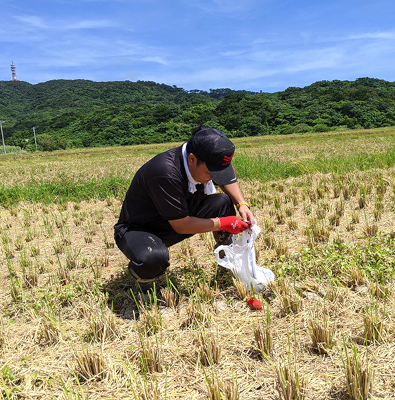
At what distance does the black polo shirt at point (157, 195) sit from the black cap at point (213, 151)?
228 millimetres

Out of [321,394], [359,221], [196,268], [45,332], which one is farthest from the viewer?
[359,221]

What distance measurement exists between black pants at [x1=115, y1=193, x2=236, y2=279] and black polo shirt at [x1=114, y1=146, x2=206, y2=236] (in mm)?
54

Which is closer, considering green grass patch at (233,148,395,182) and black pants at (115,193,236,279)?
black pants at (115,193,236,279)

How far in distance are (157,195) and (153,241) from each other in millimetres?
468

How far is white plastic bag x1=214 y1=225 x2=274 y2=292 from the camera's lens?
275 cm

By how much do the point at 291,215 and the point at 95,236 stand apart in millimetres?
2905

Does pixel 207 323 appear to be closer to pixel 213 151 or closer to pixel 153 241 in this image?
pixel 153 241

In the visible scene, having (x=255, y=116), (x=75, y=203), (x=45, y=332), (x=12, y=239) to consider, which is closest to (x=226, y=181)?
(x=45, y=332)

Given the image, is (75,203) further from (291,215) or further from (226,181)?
(226,181)

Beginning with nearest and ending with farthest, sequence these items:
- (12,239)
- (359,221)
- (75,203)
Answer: (359,221), (12,239), (75,203)

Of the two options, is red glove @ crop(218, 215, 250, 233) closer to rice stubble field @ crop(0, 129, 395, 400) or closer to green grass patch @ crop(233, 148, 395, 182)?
rice stubble field @ crop(0, 129, 395, 400)

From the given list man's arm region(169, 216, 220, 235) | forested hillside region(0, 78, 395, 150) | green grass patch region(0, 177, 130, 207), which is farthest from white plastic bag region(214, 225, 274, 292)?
forested hillside region(0, 78, 395, 150)

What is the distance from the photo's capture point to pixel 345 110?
50438mm

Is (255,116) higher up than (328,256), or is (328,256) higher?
(255,116)
